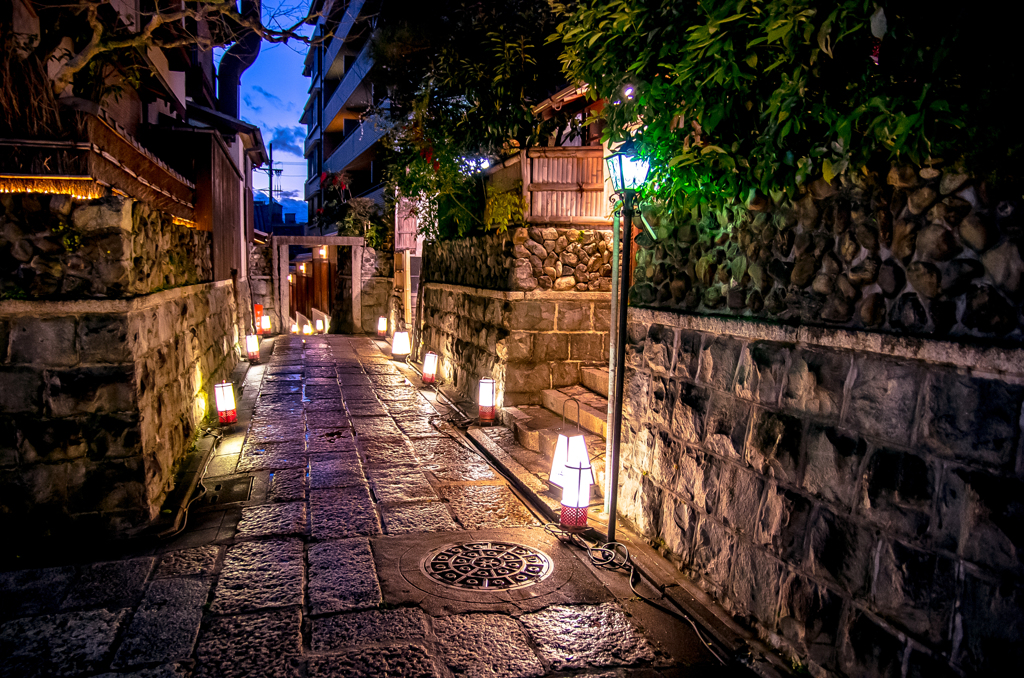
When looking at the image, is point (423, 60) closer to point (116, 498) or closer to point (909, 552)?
point (116, 498)

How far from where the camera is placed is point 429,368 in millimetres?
11805

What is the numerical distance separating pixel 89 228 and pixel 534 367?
561 cm

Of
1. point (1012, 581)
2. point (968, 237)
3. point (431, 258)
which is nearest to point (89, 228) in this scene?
point (968, 237)

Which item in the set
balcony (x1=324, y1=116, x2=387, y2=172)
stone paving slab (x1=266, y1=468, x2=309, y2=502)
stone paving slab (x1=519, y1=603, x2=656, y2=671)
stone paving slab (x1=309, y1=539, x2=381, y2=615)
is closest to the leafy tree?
stone paving slab (x1=266, y1=468, x2=309, y2=502)

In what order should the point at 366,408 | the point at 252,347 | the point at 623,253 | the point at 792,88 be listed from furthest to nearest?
the point at 252,347
the point at 366,408
the point at 623,253
the point at 792,88

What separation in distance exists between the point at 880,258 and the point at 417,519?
4236mm

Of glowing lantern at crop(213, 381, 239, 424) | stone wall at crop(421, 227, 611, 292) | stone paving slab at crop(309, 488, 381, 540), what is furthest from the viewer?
stone wall at crop(421, 227, 611, 292)

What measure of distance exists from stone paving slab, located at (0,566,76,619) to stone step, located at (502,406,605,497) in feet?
13.8

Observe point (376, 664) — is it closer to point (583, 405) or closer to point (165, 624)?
point (165, 624)

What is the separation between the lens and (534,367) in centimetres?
888

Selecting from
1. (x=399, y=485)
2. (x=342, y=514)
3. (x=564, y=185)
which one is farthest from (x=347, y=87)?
(x=342, y=514)

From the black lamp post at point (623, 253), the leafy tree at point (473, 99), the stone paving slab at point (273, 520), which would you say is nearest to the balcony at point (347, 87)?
the leafy tree at point (473, 99)

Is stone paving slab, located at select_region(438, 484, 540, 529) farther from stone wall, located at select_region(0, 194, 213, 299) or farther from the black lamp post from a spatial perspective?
stone wall, located at select_region(0, 194, 213, 299)

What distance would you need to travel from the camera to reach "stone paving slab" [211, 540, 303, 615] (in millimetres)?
4074
